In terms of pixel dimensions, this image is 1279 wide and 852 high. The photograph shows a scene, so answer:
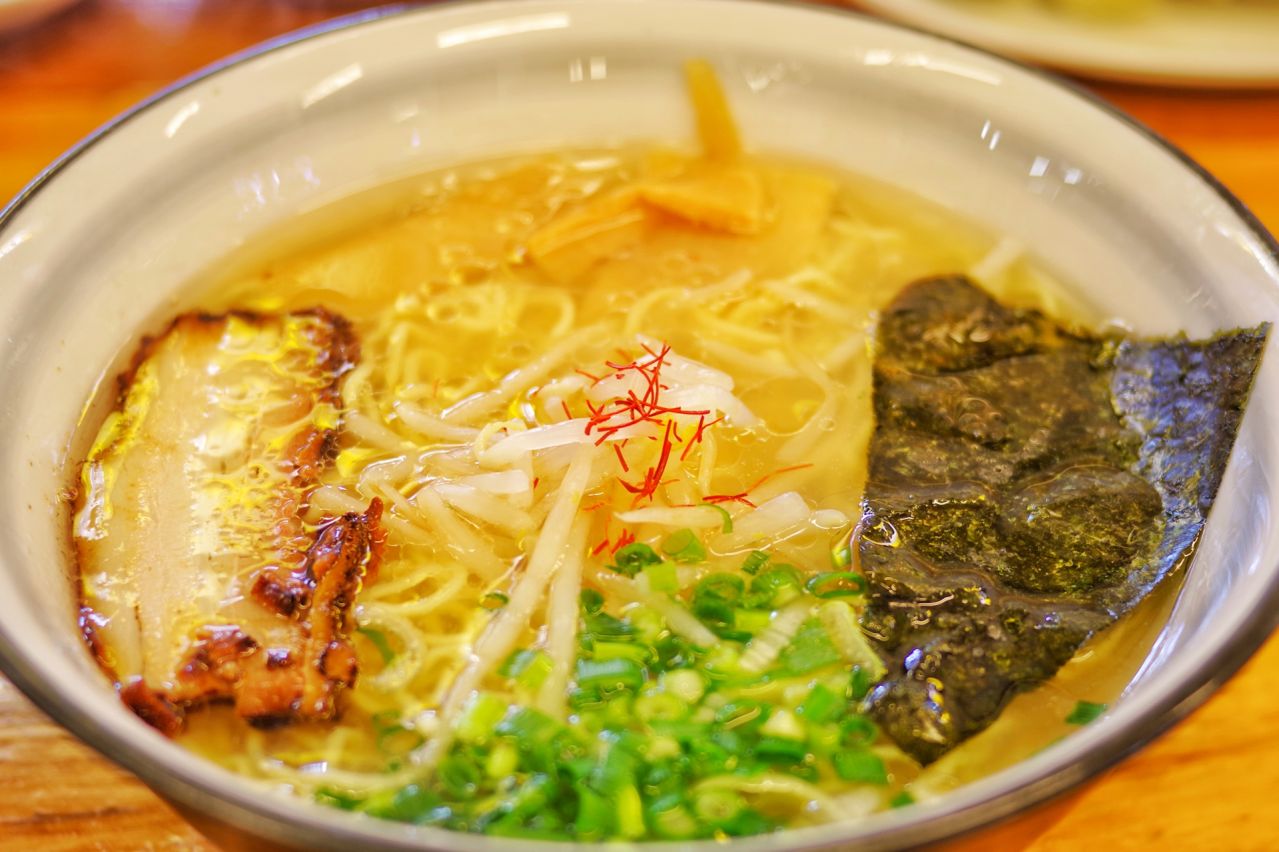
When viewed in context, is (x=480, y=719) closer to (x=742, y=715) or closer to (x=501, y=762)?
(x=501, y=762)

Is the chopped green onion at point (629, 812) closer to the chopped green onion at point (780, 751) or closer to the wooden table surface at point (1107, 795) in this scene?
the chopped green onion at point (780, 751)

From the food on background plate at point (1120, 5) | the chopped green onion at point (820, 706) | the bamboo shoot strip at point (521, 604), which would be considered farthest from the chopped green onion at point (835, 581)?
the food on background plate at point (1120, 5)

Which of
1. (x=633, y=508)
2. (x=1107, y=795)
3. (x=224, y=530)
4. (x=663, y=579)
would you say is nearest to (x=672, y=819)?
(x=663, y=579)

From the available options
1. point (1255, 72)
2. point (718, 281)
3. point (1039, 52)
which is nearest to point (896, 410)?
point (718, 281)

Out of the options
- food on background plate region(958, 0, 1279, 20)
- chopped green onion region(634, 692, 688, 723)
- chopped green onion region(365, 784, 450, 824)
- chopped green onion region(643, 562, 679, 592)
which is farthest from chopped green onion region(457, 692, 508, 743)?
food on background plate region(958, 0, 1279, 20)

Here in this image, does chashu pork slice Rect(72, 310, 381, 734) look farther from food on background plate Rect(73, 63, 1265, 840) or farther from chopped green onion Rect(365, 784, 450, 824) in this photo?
chopped green onion Rect(365, 784, 450, 824)

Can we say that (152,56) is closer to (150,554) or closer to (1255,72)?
(150,554)
